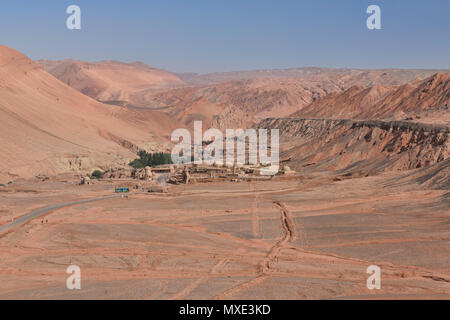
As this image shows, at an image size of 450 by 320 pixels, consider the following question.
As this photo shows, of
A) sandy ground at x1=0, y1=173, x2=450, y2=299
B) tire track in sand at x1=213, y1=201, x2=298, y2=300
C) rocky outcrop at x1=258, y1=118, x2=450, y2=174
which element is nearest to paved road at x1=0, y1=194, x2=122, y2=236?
sandy ground at x1=0, y1=173, x2=450, y2=299

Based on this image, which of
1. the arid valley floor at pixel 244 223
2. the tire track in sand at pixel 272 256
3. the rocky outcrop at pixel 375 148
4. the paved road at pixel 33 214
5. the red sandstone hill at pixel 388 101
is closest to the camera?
the tire track in sand at pixel 272 256

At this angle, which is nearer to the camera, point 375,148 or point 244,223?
point 244,223

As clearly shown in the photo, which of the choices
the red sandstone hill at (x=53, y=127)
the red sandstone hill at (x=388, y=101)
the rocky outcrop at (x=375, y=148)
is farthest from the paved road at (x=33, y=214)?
the red sandstone hill at (x=388, y=101)

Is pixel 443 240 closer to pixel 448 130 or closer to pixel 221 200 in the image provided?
pixel 221 200

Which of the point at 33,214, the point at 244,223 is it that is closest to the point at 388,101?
the point at 244,223

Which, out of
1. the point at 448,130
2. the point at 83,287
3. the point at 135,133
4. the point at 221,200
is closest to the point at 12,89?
the point at 135,133

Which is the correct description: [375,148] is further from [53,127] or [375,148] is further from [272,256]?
[53,127]

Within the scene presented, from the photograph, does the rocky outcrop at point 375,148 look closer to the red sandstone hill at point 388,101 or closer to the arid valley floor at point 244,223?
the arid valley floor at point 244,223

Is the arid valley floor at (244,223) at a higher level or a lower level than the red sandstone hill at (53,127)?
lower
